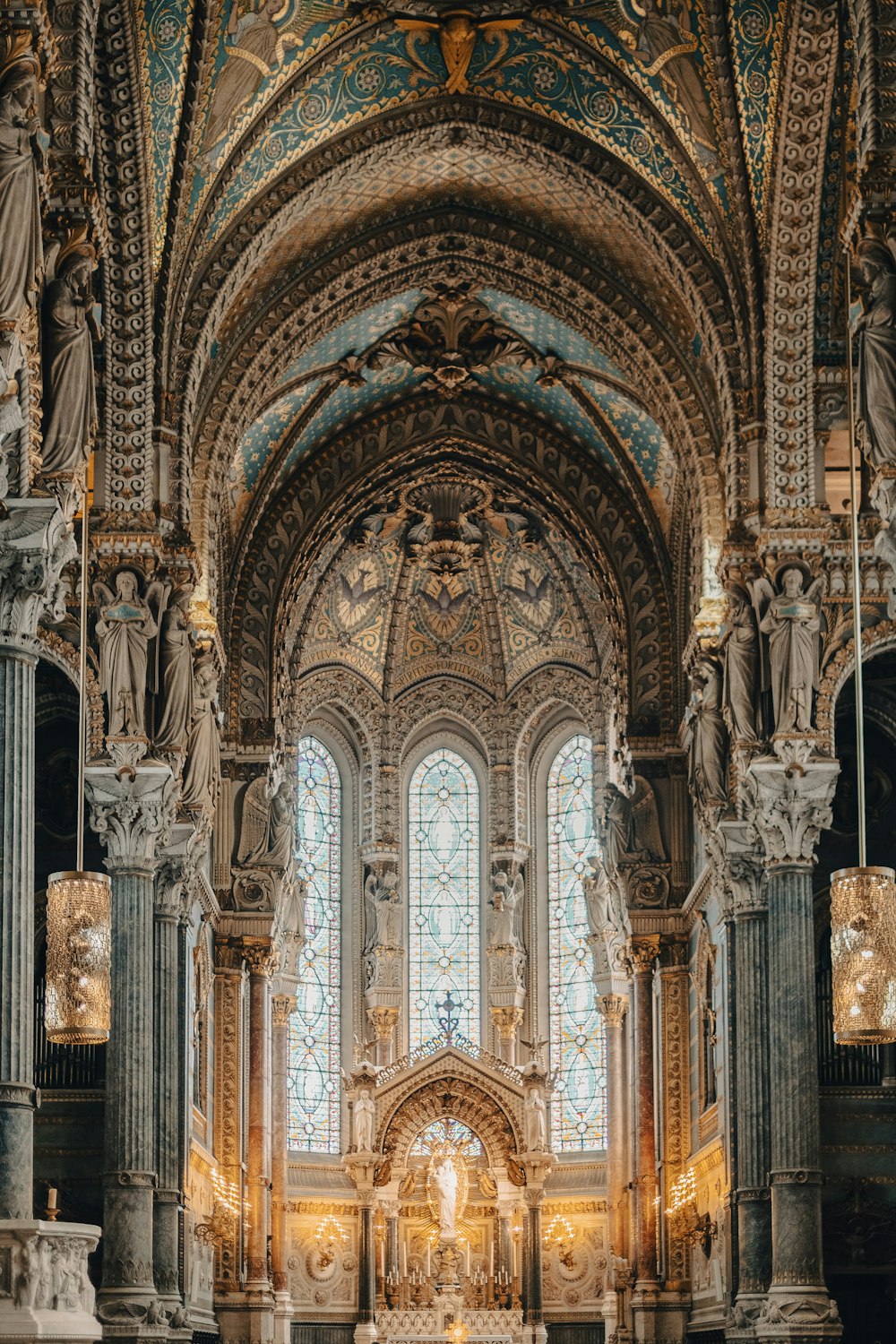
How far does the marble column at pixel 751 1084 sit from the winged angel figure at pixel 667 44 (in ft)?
25.8

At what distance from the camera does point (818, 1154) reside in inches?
917

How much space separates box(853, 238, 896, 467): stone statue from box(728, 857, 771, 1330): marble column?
9.48 m

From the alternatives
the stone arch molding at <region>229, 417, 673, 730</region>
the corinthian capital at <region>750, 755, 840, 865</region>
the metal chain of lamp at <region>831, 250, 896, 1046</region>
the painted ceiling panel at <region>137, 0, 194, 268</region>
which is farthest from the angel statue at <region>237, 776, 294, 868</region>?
the metal chain of lamp at <region>831, 250, 896, 1046</region>

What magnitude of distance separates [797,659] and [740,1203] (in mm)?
5711

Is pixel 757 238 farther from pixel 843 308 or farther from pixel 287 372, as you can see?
pixel 287 372

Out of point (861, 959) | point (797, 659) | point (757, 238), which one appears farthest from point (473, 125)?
point (861, 959)

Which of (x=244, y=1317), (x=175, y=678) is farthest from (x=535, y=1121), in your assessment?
(x=175, y=678)

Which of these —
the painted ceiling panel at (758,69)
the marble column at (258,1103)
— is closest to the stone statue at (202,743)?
the marble column at (258,1103)

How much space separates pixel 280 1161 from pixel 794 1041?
42.0ft

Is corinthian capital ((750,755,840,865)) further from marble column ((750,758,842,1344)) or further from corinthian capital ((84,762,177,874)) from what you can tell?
corinthian capital ((84,762,177,874))

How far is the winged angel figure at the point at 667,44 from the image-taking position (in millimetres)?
23547

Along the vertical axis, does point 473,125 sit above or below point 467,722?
above

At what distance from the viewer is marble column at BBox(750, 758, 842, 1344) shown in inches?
893

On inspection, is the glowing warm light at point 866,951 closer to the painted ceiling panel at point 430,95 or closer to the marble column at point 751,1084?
the marble column at point 751,1084
